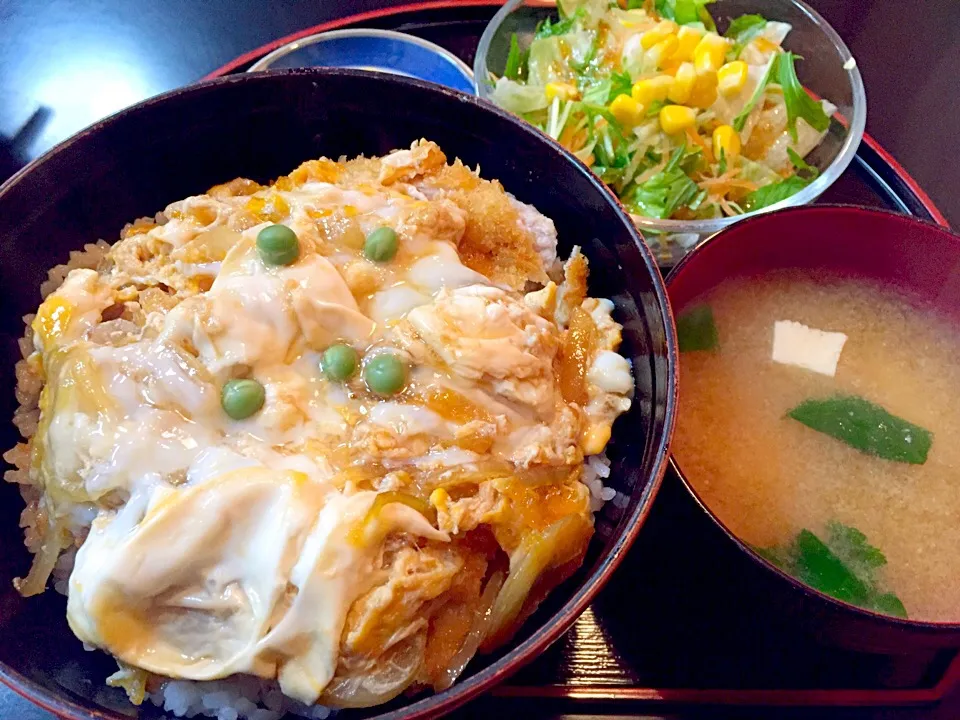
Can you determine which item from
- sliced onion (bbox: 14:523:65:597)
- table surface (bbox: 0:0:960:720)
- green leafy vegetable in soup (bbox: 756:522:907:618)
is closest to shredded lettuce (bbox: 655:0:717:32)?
table surface (bbox: 0:0:960:720)

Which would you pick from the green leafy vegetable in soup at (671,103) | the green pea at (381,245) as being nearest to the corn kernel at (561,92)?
the green leafy vegetable in soup at (671,103)

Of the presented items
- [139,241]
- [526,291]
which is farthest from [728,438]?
[139,241]

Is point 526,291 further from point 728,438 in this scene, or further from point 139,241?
point 139,241

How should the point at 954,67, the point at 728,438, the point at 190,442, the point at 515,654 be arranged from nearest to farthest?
the point at 515,654, the point at 190,442, the point at 728,438, the point at 954,67

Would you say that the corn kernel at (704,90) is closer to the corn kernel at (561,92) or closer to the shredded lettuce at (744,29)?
the shredded lettuce at (744,29)

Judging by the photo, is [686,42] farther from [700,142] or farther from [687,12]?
[700,142]

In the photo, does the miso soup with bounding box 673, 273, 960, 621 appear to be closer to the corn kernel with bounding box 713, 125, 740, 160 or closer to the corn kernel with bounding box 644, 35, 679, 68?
the corn kernel with bounding box 713, 125, 740, 160
